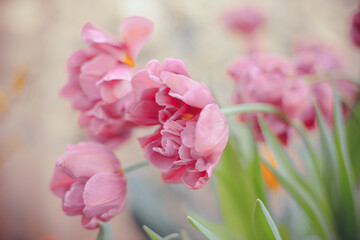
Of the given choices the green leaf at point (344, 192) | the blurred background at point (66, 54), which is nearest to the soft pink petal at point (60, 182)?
the green leaf at point (344, 192)

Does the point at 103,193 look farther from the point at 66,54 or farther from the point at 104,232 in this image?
the point at 66,54

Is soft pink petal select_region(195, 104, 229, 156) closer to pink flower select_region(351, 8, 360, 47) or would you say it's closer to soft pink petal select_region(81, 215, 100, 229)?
soft pink petal select_region(81, 215, 100, 229)

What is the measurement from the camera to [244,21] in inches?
25.5

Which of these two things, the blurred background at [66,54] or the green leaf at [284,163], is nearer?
the green leaf at [284,163]

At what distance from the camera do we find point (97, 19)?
47.8 inches

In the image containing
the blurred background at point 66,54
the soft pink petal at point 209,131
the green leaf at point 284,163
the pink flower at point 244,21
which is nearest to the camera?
the soft pink petal at point 209,131

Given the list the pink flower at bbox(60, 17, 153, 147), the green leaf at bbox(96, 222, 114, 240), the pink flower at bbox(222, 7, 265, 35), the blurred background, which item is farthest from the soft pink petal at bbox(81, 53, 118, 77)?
the blurred background

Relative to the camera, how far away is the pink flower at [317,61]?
0.33 meters

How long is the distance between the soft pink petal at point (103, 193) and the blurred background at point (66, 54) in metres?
0.77

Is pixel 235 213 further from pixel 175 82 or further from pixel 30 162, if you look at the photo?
pixel 30 162

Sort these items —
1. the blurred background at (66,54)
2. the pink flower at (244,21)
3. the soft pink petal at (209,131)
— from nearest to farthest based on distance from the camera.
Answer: the soft pink petal at (209,131), the pink flower at (244,21), the blurred background at (66,54)

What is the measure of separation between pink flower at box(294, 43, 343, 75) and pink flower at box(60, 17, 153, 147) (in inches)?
7.4

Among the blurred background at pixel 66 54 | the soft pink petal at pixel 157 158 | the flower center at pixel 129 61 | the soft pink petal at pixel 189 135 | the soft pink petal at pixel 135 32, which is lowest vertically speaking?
the blurred background at pixel 66 54

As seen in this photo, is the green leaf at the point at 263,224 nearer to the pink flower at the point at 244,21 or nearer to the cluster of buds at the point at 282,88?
the cluster of buds at the point at 282,88
